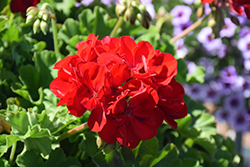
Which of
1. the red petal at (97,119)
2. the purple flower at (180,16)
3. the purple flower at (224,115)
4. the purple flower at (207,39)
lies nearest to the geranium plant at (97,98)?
the red petal at (97,119)

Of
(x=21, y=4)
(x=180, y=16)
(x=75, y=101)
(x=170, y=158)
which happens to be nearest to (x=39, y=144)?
(x=75, y=101)

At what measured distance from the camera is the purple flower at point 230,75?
1815 millimetres

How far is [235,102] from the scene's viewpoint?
1896 mm

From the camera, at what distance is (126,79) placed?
55 cm

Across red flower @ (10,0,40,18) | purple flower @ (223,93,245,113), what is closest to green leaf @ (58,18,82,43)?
red flower @ (10,0,40,18)

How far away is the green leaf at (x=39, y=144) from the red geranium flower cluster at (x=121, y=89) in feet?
0.54

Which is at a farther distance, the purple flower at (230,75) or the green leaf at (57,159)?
the purple flower at (230,75)

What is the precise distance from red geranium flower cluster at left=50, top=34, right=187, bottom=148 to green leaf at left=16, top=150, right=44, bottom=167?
24 cm

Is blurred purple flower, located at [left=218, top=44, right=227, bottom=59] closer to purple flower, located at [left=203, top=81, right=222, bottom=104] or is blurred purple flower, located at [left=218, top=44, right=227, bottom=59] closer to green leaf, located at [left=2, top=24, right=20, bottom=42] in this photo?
purple flower, located at [left=203, top=81, right=222, bottom=104]

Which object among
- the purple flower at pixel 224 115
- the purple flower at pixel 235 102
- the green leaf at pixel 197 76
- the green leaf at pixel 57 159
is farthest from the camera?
the purple flower at pixel 224 115

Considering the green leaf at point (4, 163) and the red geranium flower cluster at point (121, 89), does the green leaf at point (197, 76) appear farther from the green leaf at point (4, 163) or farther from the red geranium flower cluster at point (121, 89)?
the green leaf at point (4, 163)

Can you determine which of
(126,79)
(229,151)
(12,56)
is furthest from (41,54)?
(229,151)

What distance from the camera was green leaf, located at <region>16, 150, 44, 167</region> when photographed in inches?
28.1

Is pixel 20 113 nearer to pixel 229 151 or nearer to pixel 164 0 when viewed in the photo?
pixel 229 151
